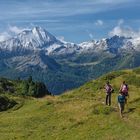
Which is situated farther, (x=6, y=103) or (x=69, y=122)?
(x=6, y=103)

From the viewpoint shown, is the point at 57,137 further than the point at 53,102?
No

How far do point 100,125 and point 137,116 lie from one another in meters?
4.64

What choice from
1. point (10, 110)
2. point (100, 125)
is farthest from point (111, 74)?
point (100, 125)

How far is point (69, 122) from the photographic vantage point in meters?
50.1

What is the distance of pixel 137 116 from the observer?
4888 cm

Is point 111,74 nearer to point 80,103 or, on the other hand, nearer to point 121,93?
point 80,103

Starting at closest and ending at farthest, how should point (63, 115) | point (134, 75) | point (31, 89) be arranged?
point (63, 115) < point (134, 75) < point (31, 89)

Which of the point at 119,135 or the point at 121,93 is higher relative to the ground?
the point at 121,93

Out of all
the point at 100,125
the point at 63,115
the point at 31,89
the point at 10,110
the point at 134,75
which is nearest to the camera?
the point at 100,125

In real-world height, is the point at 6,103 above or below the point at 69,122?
above

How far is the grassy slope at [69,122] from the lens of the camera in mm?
44500

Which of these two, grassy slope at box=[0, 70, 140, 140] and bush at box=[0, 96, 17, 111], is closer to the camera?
grassy slope at box=[0, 70, 140, 140]

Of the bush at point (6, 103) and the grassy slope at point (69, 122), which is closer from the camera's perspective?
the grassy slope at point (69, 122)

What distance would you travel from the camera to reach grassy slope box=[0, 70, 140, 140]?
4450cm
